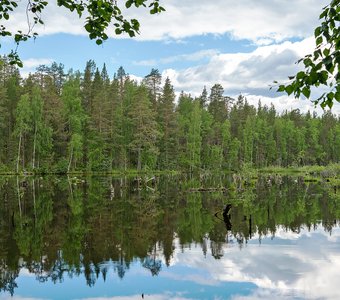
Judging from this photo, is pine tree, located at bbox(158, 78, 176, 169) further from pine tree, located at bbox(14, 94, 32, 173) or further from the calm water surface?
the calm water surface

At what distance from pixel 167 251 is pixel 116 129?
62039mm

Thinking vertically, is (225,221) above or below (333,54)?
below

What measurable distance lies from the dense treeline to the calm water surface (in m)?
24.8

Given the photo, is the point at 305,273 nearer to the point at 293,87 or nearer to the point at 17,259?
the point at 17,259

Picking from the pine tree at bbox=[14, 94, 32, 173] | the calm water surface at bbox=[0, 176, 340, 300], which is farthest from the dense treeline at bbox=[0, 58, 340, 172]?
the calm water surface at bbox=[0, 176, 340, 300]

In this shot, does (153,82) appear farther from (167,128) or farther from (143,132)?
(143,132)

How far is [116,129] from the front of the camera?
255ft

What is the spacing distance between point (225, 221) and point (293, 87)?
1995cm

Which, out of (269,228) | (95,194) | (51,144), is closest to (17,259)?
(269,228)

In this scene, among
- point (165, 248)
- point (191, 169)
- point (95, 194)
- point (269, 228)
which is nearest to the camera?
point (165, 248)

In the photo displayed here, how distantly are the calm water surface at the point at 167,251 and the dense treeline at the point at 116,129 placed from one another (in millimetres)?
24807

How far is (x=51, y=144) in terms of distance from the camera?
68312 mm

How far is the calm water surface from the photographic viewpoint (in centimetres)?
1292

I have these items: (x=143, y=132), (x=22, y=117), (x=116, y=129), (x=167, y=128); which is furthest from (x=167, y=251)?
(x=167, y=128)
